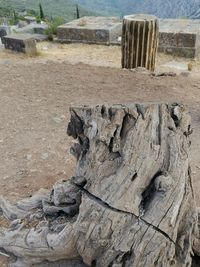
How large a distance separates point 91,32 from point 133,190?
8.03 metres

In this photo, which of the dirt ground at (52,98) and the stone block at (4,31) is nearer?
the dirt ground at (52,98)

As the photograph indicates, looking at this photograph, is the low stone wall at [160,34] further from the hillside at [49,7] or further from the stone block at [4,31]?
the hillside at [49,7]

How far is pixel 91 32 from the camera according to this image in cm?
1000

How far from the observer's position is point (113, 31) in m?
9.97

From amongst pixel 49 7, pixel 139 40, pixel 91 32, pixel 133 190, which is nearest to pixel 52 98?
pixel 139 40

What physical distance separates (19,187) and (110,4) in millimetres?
47714

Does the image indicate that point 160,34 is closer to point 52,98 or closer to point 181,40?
point 181,40

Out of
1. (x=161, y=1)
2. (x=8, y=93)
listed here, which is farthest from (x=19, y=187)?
(x=161, y=1)

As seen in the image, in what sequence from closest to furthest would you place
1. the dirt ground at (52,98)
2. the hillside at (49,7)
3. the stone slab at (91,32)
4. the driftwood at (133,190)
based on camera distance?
the driftwood at (133,190)
the dirt ground at (52,98)
the stone slab at (91,32)
the hillside at (49,7)

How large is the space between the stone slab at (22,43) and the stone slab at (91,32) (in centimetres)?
136

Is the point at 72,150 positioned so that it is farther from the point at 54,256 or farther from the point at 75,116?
the point at 54,256

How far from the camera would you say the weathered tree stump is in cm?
713

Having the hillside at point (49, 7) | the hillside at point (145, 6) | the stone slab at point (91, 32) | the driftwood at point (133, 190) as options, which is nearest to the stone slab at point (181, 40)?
the stone slab at point (91, 32)

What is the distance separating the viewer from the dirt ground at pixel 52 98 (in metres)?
4.20
